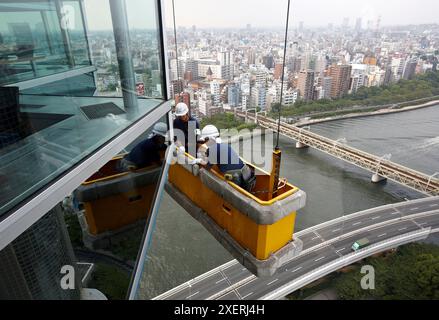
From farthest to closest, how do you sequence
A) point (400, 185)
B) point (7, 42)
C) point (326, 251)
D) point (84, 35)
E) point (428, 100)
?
point (428, 100), point (400, 185), point (326, 251), point (84, 35), point (7, 42)

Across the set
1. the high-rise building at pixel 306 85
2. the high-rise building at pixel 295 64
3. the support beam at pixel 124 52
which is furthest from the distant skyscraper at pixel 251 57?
the support beam at pixel 124 52

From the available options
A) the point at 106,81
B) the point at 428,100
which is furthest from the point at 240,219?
the point at 428,100

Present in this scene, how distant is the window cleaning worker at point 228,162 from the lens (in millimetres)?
2174

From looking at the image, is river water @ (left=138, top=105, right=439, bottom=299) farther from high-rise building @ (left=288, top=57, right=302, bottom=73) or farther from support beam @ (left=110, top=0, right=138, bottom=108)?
high-rise building @ (left=288, top=57, right=302, bottom=73)

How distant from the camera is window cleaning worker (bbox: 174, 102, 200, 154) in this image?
2.65 m

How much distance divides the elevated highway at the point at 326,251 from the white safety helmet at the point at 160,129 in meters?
7.29

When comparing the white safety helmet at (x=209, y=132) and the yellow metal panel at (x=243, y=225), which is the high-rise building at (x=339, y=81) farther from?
the yellow metal panel at (x=243, y=225)

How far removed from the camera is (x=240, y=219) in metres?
2.06

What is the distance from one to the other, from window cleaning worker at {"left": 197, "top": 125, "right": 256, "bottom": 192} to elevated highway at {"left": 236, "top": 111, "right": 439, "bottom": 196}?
1406 centimetres

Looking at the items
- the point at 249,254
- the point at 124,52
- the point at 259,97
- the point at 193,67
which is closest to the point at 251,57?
the point at 193,67

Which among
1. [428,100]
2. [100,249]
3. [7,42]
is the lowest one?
[428,100]

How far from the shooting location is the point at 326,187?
13.9m
